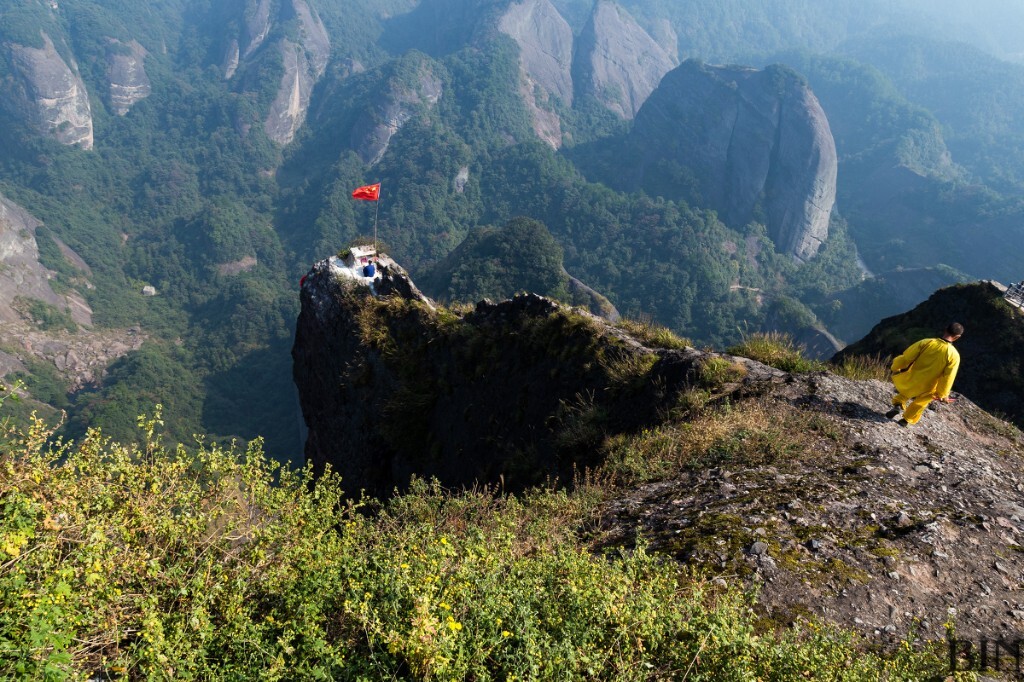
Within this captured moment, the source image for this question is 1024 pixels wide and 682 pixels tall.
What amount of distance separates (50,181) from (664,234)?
642ft

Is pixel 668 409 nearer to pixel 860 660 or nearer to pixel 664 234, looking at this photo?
pixel 860 660

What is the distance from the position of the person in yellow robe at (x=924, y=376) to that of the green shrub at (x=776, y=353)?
154cm

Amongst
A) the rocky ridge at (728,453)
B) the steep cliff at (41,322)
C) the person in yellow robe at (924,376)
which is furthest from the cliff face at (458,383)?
the steep cliff at (41,322)

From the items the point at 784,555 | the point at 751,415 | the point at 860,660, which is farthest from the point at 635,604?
the point at 751,415

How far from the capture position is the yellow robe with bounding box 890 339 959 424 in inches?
320

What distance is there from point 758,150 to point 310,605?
19190cm

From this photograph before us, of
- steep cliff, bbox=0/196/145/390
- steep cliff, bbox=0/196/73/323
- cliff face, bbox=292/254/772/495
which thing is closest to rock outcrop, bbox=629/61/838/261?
steep cliff, bbox=0/196/145/390

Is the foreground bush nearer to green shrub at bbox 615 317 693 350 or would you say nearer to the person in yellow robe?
the person in yellow robe

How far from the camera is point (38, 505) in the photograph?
11.8ft

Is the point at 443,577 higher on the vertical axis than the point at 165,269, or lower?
higher

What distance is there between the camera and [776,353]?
34.3 ft

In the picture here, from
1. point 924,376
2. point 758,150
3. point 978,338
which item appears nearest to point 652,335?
point 924,376

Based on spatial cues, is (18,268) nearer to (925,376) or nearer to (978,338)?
(978,338)

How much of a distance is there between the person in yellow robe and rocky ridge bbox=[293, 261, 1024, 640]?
0.26 metres
